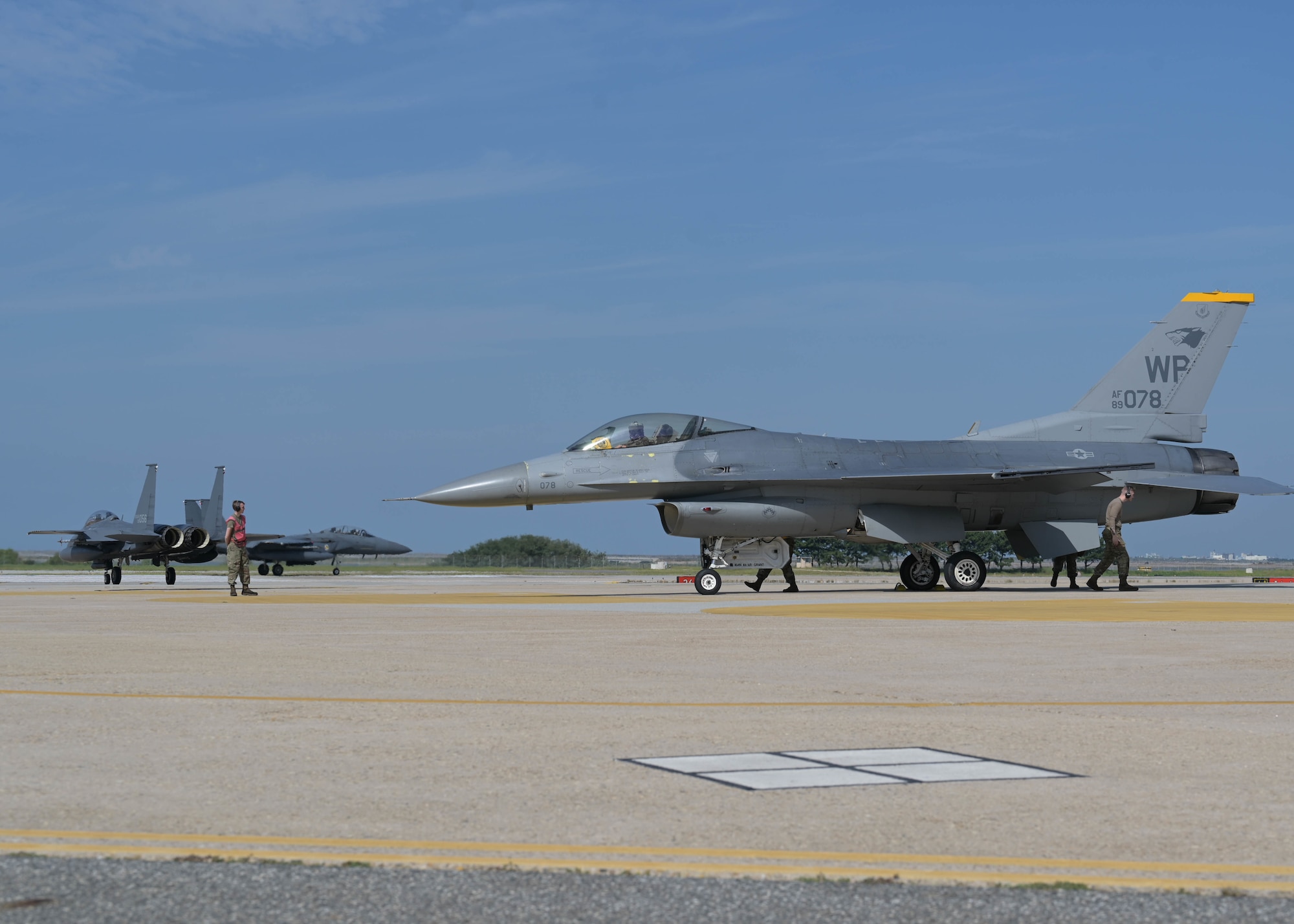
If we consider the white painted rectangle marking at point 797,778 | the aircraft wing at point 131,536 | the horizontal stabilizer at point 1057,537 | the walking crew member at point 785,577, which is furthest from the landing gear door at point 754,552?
the aircraft wing at point 131,536

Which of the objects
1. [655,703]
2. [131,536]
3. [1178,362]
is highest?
[1178,362]

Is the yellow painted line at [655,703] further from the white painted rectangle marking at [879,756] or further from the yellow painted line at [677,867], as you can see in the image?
the yellow painted line at [677,867]

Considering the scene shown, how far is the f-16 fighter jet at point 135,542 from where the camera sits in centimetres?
4300

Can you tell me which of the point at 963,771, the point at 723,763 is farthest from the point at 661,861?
the point at 963,771

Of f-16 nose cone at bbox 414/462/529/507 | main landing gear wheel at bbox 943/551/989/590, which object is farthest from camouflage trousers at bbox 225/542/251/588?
main landing gear wheel at bbox 943/551/989/590

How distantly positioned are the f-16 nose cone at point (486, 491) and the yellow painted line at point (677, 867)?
786 inches

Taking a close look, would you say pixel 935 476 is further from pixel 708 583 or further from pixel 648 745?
pixel 648 745

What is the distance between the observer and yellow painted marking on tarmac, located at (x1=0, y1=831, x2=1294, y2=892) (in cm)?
398

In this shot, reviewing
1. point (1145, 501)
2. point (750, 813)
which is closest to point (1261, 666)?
point (750, 813)

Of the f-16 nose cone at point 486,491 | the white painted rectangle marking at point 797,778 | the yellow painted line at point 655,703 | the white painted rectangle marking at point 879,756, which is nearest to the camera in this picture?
the white painted rectangle marking at point 797,778

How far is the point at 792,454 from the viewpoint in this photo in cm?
2611

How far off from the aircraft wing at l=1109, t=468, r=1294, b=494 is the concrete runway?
13.4 m

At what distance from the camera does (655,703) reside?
8.17 m

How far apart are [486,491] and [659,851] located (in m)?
20.1
